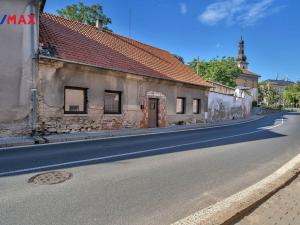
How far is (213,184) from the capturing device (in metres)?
5.20

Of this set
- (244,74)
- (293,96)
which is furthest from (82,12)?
(293,96)

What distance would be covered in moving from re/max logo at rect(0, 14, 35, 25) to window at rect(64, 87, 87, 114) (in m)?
3.42

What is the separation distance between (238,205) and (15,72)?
10424 mm

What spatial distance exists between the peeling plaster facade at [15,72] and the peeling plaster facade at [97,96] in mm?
581

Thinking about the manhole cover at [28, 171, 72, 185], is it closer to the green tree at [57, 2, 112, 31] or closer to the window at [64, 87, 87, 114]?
the window at [64, 87, 87, 114]

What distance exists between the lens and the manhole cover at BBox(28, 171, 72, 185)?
4.98m

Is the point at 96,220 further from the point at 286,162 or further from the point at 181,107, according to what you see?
the point at 181,107

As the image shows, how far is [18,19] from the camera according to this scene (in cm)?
1100

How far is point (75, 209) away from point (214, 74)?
45261 mm

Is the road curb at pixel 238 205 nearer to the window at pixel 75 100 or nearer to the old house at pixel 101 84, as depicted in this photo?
the old house at pixel 101 84

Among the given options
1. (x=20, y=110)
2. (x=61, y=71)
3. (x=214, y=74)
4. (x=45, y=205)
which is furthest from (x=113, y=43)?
(x=214, y=74)

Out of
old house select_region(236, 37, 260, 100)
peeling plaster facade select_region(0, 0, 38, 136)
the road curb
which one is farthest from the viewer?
old house select_region(236, 37, 260, 100)

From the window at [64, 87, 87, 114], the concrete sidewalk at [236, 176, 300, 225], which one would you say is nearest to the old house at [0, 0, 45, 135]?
the window at [64, 87, 87, 114]

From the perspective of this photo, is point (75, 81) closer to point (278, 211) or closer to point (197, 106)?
point (278, 211)
